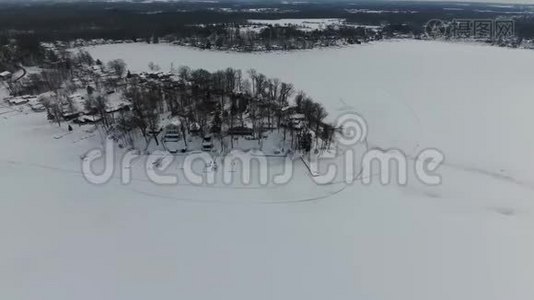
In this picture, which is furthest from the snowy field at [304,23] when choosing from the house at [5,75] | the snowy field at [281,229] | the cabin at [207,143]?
the cabin at [207,143]

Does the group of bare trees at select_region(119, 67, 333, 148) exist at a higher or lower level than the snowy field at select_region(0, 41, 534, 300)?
higher

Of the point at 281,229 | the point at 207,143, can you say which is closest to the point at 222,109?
the point at 207,143

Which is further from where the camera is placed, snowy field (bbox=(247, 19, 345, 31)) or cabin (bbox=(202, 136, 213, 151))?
snowy field (bbox=(247, 19, 345, 31))

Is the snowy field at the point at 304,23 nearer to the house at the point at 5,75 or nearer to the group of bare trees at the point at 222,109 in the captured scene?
the group of bare trees at the point at 222,109

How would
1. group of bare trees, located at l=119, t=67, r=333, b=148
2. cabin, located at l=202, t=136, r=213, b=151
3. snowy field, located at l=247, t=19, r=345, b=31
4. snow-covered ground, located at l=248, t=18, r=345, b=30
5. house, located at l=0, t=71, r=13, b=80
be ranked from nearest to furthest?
cabin, located at l=202, t=136, r=213, b=151, group of bare trees, located at l=119, t=67, r=333, b=148, house, located at l=0, t=71, r=13, b=80, snowy field, located at l=247, t=19, r=345, b=31, snow-covered ground, located at l=248, t=18, r=345, b=30

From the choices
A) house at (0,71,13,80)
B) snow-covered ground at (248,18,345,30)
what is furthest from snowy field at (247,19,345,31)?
house at (0,71,13,80)

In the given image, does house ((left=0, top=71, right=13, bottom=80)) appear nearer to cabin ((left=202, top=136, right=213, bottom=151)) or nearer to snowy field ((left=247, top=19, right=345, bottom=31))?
cabin ((left=202, top=136, right=213, bottom=151))

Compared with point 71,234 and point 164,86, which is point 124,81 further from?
point 71,234

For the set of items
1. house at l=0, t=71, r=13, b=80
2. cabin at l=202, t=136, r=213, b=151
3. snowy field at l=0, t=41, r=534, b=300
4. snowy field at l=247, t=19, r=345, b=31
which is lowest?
snowy field at l=0, t=41, r=534, b=300

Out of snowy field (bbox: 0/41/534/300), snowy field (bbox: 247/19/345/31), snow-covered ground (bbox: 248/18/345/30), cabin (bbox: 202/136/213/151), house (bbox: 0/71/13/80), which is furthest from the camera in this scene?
snow-covered ground (bbox: 248/18/345/30)

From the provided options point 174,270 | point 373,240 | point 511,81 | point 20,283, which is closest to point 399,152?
point 373,240
